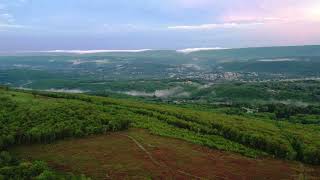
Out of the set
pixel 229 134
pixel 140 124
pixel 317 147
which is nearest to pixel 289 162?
pixel 317 147

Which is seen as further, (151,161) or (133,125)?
(133,125)

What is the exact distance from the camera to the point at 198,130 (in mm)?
75562

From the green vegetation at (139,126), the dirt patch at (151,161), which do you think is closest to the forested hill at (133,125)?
the green vegetation at (139,126)

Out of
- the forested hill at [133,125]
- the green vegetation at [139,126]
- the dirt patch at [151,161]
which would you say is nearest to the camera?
the dirt patch at [151,161]

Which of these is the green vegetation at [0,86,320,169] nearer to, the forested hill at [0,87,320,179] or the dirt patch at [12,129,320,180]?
the forested hill at [0,87,320,179]

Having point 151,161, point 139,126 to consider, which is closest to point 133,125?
point 139,126

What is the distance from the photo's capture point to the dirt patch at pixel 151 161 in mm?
51844

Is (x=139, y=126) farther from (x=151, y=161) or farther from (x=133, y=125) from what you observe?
(x=151, y=161)

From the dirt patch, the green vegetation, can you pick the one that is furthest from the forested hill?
the dirt patch

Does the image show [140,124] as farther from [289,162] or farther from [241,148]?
[289,162]

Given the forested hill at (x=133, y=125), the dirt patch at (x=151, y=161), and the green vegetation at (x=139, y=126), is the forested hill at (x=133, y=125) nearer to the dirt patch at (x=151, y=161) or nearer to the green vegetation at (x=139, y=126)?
the green vegetation at (x=139, y=126)

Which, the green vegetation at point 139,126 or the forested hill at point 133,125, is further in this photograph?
the green vegetation at point 139,126

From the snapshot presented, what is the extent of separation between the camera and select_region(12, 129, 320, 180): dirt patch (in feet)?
170

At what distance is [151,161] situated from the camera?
182 feet
